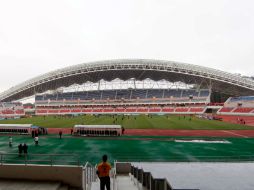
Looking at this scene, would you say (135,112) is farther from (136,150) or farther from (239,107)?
(136,150)

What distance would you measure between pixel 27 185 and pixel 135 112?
82.6 metres

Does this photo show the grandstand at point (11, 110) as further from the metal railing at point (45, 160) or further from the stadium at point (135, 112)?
the metal railing at point (45, 160)

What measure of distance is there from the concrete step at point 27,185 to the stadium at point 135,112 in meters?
10.8

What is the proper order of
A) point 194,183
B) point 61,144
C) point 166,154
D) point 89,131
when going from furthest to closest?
point 89,131 → point 61,144 → point 166,154 → point 194,183

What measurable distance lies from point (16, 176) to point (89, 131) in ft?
77.6

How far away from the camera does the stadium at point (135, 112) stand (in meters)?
25.8

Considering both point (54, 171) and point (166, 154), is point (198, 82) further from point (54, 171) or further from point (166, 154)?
point (54, 171)

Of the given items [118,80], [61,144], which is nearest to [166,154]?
[61,144]

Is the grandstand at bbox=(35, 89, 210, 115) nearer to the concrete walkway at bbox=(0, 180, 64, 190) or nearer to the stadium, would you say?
the stadium

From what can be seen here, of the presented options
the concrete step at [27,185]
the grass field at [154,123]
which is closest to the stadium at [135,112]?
the grass field at [154,123]

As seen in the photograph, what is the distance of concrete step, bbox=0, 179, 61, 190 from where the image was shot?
29.0 ft

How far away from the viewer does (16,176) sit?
10.0 meters

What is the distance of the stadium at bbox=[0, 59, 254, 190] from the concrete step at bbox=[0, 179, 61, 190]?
10826mm

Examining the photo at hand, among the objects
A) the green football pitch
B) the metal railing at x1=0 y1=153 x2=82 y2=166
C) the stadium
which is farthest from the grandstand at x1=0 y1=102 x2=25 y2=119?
the metal railing at x1=0 y1=153 x2=82 y2=166
